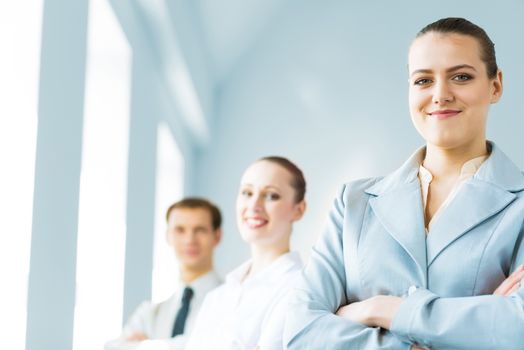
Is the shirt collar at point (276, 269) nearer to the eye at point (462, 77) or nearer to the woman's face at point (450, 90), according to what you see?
the woman's face at point (450, 90)

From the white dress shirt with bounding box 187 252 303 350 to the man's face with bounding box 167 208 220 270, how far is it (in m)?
1.09

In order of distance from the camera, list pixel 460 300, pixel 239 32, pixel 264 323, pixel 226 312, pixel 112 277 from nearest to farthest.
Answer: pixel 460 300, pixel 264 323, pixel 226 312, pixel 112 277, pixel 239 32

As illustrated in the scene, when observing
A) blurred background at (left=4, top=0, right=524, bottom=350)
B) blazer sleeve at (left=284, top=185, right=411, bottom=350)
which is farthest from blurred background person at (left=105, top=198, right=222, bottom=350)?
blazer sleeve at (left=284, top=185, right=411, bottom=350)

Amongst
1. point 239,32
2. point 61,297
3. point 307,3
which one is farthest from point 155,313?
point 307,3

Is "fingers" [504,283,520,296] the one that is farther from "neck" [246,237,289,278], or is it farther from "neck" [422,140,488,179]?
"neck" [246,237,289,278]

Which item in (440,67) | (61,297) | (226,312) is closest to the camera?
Result: (440,67)

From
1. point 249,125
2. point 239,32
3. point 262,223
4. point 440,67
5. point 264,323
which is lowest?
point 264,323

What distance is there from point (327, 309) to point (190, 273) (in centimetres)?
209

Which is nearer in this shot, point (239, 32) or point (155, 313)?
point (155, 313)

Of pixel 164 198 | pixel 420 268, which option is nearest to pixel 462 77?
pixel 420 268

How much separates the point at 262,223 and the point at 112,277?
2187 mm

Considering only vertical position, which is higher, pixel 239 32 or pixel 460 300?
pixel 239 32

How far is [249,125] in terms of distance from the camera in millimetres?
7727

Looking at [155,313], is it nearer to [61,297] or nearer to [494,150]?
[61,297]
